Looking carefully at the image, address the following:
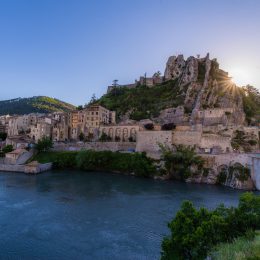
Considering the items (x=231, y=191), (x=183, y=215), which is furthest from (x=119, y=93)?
(x=183, y=215)

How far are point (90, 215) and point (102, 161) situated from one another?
2248cm

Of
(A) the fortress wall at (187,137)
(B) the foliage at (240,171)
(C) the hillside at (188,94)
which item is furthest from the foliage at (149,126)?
(B) the foliage at (240,171)

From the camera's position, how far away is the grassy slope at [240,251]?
267 inches

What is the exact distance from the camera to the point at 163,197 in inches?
967

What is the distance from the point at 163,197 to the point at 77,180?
13.3 metres

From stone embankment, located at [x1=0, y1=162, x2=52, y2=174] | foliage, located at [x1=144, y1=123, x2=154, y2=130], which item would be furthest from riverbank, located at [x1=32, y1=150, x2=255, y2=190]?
foliage, located at [x1=144, y1=123, x2=154, y2=130]

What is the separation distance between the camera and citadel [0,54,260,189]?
35.6 m

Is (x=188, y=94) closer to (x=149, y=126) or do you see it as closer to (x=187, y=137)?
(x=149, y=126)

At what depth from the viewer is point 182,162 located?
115 ft

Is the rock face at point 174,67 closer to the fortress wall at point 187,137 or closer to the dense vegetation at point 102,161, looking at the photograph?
the fortress wall at point 187,137

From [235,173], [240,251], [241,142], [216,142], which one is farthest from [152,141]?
[240,251]

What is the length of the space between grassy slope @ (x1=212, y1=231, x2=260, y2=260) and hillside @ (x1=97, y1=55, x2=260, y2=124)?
41296 millimetres

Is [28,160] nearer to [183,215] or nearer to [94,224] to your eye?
[94,224]

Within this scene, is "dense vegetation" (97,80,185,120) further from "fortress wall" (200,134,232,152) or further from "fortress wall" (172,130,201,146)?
"fortress wall" (200,134,232,152)
